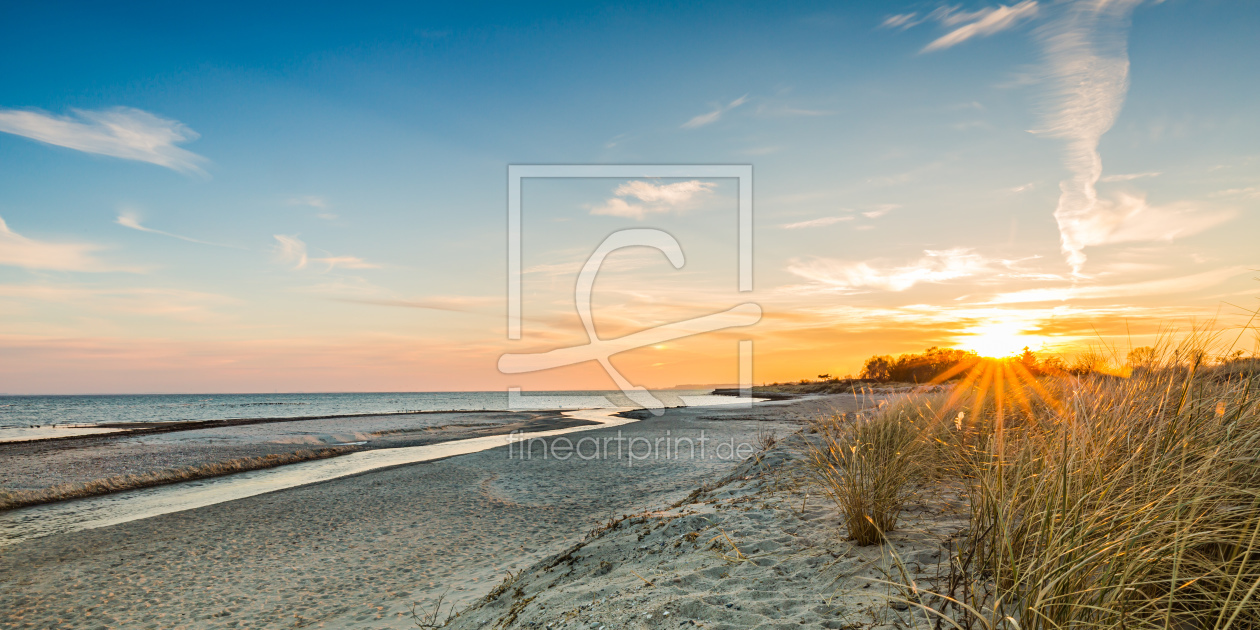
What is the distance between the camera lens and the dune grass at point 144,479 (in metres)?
13.3

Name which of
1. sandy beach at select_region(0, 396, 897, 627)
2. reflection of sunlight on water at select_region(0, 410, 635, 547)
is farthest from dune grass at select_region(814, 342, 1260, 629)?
reflection of sunlight on water at select_region(0, 410, 635, 547)

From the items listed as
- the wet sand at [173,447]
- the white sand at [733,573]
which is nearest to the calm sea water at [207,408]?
the wet sand at [173,447]

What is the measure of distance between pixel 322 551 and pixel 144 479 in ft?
36.5

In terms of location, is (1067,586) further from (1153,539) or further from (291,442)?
(291,442)

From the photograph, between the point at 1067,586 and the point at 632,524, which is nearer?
the point at 1067,586

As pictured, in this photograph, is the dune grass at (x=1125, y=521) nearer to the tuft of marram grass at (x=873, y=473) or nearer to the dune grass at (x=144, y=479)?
the tuft of marram grass at (x=873, y=473)

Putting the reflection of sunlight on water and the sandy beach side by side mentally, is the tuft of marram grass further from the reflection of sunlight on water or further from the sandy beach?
the reflection of sunlight on water

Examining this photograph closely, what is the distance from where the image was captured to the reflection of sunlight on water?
1101cm

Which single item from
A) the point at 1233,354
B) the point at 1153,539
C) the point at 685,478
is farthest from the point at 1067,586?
the point at 685,478

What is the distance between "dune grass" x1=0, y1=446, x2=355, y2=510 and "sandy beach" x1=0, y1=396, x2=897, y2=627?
193 inches

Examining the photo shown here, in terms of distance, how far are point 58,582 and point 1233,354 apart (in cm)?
1340

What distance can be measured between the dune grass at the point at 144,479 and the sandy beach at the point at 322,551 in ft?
16.1

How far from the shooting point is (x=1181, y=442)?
3102mm

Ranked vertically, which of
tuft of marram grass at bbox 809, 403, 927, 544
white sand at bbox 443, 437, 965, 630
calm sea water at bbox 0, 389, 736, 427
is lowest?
calm sea water at bbox 0, 389, 736, 427
